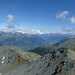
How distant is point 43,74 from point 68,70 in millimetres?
16402

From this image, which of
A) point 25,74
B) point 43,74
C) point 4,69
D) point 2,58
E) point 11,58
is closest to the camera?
point 43,74

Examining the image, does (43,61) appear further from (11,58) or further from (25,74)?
(11,58)

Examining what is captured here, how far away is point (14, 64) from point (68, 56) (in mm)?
73540

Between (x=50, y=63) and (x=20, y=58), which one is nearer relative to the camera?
(x=50, y=63)

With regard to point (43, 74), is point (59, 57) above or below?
above

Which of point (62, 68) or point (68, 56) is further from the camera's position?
point (68, 56)

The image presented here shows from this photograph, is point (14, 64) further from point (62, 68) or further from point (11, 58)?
point (62, 68)

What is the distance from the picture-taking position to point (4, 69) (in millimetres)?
141375

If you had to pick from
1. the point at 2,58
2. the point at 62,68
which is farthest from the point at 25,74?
the point at 2,58

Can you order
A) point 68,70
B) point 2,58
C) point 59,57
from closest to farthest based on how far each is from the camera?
1. point 68,70
2. point 59,57
3. point 2,58

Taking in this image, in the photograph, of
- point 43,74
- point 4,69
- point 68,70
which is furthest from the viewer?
point 4,69

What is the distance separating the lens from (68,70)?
6369cm

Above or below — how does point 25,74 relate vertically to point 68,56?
below

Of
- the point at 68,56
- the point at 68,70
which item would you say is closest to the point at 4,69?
the point at 68,56
